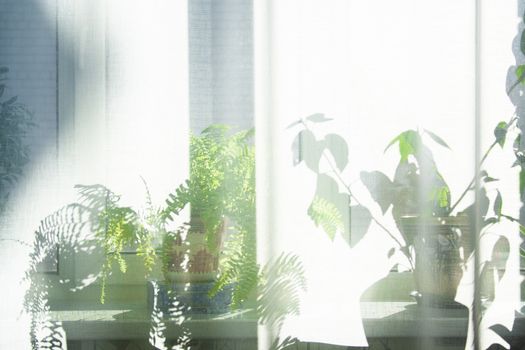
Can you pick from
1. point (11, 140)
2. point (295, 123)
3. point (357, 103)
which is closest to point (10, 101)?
point (11, 140)

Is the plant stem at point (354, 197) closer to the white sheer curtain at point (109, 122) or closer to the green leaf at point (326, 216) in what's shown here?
the green leaf at point (326, 216)

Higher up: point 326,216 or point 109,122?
point 109,122

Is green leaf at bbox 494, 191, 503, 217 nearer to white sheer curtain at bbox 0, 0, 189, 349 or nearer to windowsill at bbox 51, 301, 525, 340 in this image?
windowsill at bbox 51, 301, 525, 340

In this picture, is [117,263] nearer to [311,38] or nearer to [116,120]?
[116,120]

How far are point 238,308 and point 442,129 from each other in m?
0.52

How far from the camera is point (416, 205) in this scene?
121cm

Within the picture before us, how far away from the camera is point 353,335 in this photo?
121cm

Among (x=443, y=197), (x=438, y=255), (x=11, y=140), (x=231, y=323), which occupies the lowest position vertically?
(x=231, y=323)

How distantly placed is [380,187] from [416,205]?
76 millimetres

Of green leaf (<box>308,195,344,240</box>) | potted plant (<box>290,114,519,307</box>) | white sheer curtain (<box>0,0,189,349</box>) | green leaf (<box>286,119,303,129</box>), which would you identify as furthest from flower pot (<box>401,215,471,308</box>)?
white sheer curtain (<box>0,0,189,349</box>)

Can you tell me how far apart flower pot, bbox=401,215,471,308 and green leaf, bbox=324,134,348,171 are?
159 millimetres

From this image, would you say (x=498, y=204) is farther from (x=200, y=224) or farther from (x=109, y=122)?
(x=109, y=122)

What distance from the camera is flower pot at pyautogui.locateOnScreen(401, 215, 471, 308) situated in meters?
1.19

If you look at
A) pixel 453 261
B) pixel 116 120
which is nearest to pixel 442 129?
pixel 453 261
